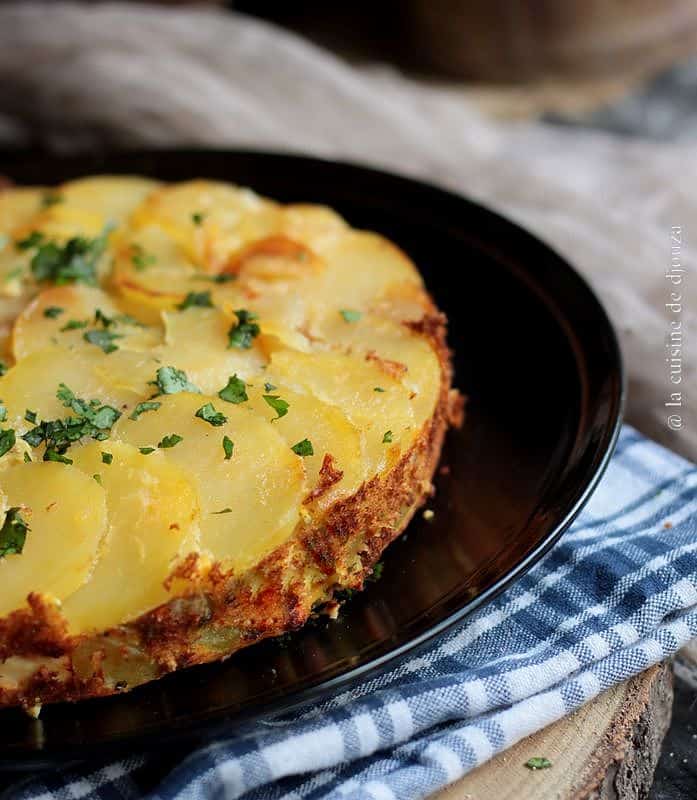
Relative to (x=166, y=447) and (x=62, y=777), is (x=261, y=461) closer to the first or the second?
(x=166, y=447)

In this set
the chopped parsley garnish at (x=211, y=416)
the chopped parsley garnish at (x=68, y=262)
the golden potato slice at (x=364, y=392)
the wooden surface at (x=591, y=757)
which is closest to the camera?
the wooden surface at (x=591, y=757)

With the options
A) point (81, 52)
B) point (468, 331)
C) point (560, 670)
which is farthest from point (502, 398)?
point (81, 52)

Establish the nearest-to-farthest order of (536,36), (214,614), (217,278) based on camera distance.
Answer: (214,614)
(217,278)
(536,36)

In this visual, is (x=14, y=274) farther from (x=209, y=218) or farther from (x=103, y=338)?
(x=209, y=218)

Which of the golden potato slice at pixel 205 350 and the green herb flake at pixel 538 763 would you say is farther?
the golden potato slice at pixel 205 350

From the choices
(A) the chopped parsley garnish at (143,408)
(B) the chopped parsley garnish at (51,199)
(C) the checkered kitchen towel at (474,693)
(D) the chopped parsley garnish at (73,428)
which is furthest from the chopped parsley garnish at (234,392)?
(B) the chopped parsley garnish at (51,199)

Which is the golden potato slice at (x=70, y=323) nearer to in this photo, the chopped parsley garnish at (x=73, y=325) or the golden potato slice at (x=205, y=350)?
the chopped parsley garnish at (x=73, y=325)

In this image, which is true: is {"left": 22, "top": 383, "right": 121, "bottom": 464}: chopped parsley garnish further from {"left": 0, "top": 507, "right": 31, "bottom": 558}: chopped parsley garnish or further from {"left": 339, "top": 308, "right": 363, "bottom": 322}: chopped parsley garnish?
{"left": 339, "top": 308, "right": 363, "bottom": 322}: chopped parsley garnish

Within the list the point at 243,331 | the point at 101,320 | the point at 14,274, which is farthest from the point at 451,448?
the point at 14,274
